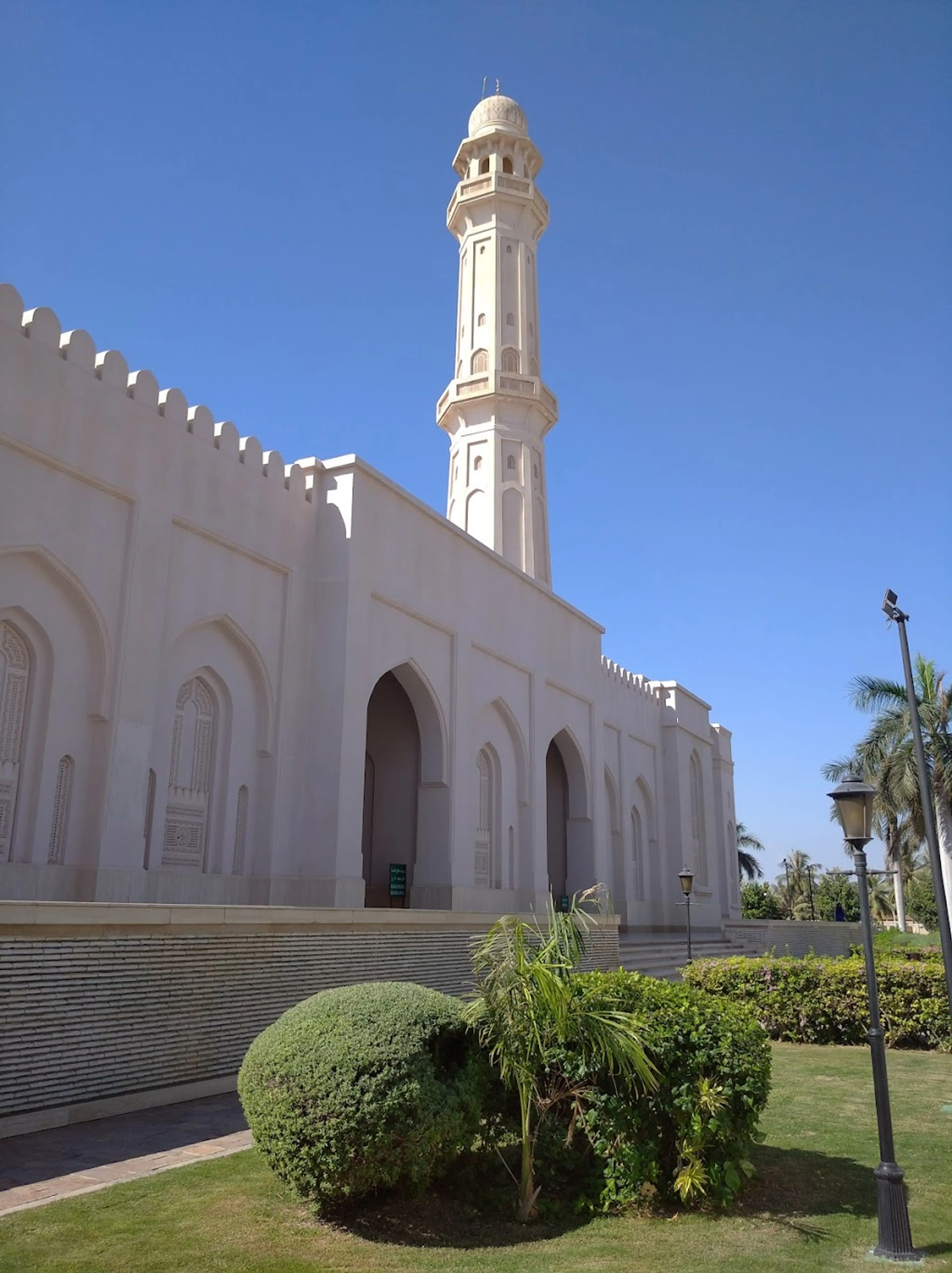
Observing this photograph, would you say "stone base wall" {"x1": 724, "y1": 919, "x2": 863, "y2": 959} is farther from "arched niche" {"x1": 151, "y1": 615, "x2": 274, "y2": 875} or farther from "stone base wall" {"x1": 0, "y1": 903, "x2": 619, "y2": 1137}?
"stone base wall" {"x1": 0, "y1": 903, "x2": 619, "y2": 1137}

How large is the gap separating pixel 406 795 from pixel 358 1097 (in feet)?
38.2

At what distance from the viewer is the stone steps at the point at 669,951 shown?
16.0m

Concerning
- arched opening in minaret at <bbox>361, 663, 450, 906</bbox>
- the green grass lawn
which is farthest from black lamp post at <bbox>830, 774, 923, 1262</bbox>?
arched opening in minaret at <bbox>361, 663, 450, 906</bbox>

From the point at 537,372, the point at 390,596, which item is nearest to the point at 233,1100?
the point at 390,596

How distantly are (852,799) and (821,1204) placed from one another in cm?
204

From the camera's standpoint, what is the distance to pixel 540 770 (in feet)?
57.4

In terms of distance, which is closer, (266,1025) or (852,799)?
(852,799)

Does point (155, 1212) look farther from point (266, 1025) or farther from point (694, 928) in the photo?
point (694, 928)

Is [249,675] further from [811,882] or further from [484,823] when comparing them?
[811,882]

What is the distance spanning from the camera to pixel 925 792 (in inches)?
349

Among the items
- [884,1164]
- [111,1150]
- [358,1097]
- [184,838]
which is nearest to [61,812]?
[184,838]

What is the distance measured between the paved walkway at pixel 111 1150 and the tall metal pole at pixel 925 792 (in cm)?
555

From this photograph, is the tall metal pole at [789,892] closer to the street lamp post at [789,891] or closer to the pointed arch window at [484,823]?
the street lamp post at [789,891]

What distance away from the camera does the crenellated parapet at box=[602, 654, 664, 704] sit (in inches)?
890
